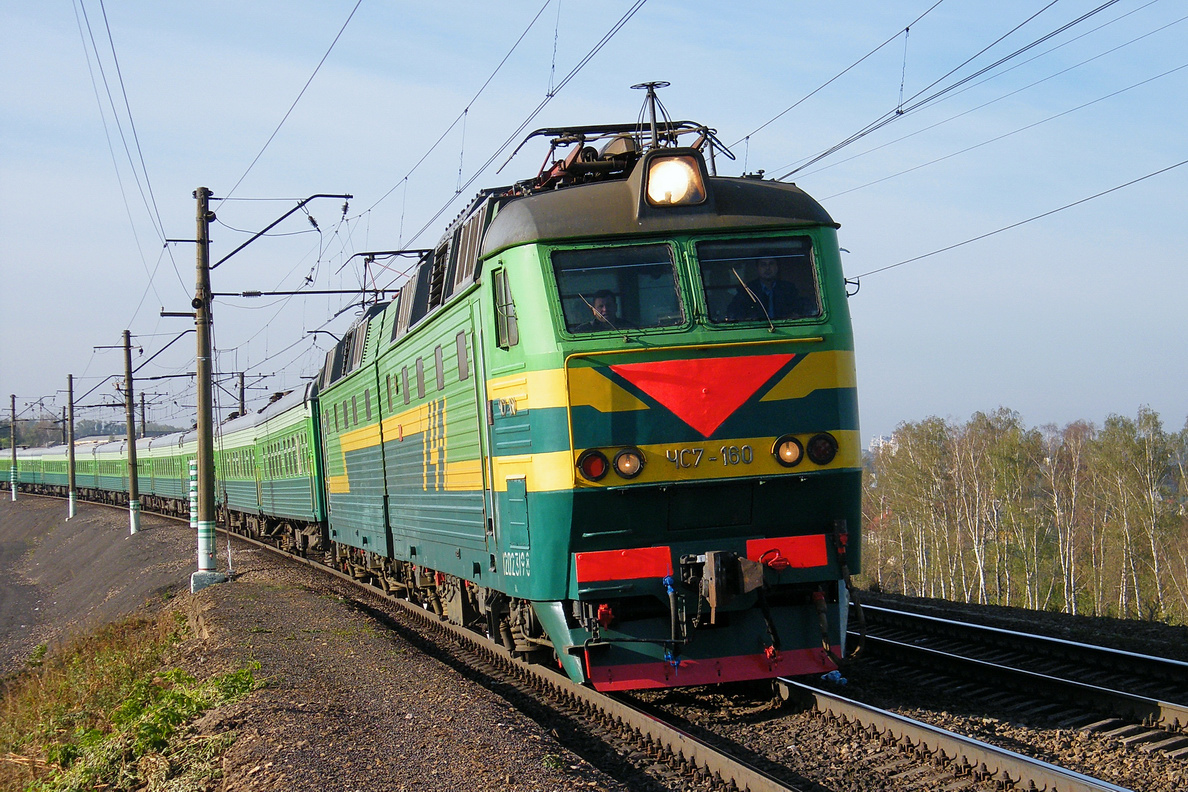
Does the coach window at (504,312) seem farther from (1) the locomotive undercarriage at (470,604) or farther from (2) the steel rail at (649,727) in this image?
(2) the steel rail at (649,727)

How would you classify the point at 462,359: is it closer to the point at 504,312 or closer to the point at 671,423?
the point at 504,312

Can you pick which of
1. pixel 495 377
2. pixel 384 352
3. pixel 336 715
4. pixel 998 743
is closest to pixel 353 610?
pixel 384 352

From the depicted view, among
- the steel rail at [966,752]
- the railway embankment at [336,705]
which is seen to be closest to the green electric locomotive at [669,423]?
the steel rail at [966,752]

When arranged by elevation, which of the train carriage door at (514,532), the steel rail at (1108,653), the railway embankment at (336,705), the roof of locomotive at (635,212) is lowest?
the steel rail at (1108,653)

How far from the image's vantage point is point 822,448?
703 cm

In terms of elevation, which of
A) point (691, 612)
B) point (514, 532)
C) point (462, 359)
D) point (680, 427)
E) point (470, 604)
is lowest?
point (470, 604)

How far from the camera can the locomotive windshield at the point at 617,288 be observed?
7043 mm

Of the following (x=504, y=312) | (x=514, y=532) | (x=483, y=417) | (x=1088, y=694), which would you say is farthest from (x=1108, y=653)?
(x=504, y=312)

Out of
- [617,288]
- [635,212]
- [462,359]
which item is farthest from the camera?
[462,359]

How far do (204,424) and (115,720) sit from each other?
923 centimetres

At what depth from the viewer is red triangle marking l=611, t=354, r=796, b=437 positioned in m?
6.85

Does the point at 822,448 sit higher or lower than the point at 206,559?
higher

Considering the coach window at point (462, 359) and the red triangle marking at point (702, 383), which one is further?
the coach window at point (462, 359)

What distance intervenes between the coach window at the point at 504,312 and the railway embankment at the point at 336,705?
8.39 feet
